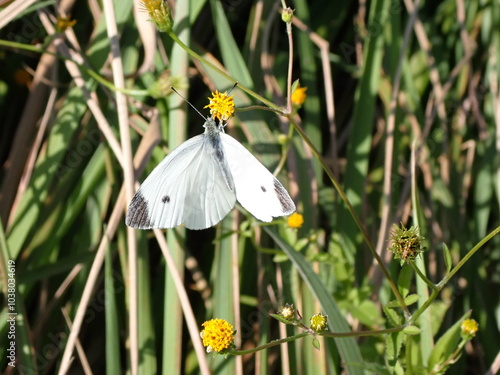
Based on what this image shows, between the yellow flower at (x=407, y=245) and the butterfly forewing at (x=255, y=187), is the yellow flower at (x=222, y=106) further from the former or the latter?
the yellow flower at (x=407, y=245)

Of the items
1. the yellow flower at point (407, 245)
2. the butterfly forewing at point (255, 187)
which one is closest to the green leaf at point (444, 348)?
the yellow flower at point (407, 245)

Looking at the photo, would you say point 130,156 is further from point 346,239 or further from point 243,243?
point 346,239

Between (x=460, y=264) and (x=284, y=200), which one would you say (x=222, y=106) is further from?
(x=460, y=264)

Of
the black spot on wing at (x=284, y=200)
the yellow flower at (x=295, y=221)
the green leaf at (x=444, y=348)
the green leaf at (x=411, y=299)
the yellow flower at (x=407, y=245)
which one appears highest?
the yellow flower at (x=295, y=221)

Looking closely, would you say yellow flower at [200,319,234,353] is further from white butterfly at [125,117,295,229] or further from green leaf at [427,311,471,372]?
green leaf at [427,311,471,372]

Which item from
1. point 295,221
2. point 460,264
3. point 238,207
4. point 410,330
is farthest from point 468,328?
point 238,207

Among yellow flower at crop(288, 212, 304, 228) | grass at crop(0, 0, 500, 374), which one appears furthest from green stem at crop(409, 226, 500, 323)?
yellow flower at crop(288, 212, 304, 228)

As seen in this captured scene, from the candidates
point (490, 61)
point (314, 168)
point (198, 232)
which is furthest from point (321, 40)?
point (198, 232)

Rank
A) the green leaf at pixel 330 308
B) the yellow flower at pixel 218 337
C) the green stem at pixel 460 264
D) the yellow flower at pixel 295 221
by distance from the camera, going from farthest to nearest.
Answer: the yellow flower at pixel 295 221, the green leaf at pixel 330 308, the yellow flower at pixel 218 337, the green stem at pixel 460 264

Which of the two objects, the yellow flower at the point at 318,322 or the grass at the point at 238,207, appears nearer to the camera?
the yellow flower at the point at 318,322
